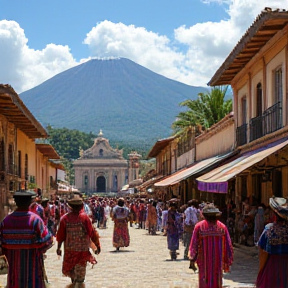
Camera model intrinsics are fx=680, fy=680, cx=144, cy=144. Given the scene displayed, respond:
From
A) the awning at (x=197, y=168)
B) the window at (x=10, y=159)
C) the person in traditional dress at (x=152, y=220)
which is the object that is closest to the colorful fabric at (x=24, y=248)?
the awning at (x=197, y=168)

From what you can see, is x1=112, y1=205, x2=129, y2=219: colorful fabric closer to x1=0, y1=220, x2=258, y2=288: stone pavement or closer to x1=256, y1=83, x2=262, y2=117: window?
x1=0, y1=220, x2=258, y2=288: stone pavement

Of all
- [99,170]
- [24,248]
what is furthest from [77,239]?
[99,170]

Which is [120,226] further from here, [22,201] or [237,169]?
[22,201]

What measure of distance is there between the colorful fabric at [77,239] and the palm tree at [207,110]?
1011 inches

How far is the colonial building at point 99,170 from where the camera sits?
12862cm

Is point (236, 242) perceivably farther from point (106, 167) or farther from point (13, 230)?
point (106, 167)

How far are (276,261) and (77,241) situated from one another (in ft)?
12.9

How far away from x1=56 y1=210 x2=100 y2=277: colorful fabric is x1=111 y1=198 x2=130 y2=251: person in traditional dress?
29.6 ft

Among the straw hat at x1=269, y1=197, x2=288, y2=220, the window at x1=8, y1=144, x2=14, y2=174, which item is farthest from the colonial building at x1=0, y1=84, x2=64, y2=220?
the straw hat at x1=269, y1=197, x2=288, y2=220

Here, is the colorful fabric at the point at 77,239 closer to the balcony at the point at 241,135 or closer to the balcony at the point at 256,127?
the balcony at the point at 256,127

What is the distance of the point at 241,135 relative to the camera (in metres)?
20.9

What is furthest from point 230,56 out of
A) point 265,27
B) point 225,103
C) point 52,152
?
point 52,152

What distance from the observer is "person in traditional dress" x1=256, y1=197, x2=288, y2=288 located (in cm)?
699

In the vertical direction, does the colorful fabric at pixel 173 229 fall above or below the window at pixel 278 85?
below
